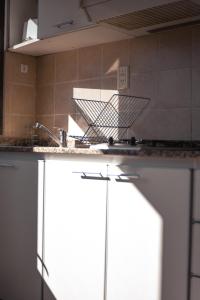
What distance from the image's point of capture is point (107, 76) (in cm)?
259

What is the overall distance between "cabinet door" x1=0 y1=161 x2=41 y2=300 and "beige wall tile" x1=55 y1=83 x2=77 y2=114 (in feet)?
2.37

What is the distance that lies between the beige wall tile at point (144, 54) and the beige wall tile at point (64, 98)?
486 mm

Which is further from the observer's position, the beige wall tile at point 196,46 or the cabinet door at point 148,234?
the beige wall tile at point 196,46

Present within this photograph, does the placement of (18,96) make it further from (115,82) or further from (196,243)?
(196,243)

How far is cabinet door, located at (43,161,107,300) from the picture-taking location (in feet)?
5.84

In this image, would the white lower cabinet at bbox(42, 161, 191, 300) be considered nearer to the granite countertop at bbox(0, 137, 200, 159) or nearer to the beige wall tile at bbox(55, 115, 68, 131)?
the granite countertop at bbox(0, 137, 200, 159)

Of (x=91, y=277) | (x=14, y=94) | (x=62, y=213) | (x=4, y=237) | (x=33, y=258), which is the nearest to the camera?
(x=91, y=277)

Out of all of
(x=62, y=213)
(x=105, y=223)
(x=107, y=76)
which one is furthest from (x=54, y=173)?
(x=107, y=76)

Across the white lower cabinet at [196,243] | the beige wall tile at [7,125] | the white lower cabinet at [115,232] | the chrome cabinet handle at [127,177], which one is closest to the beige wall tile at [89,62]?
the beige wall tile at [7,125]

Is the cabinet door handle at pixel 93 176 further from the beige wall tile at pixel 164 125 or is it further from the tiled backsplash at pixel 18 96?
the tiled backsplash at pixel 18 96

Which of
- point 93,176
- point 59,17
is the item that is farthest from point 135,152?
point 59,17

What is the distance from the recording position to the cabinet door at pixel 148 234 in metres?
1.53

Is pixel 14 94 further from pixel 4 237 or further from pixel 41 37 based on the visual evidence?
pixel 4 237

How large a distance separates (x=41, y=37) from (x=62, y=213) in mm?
1061
